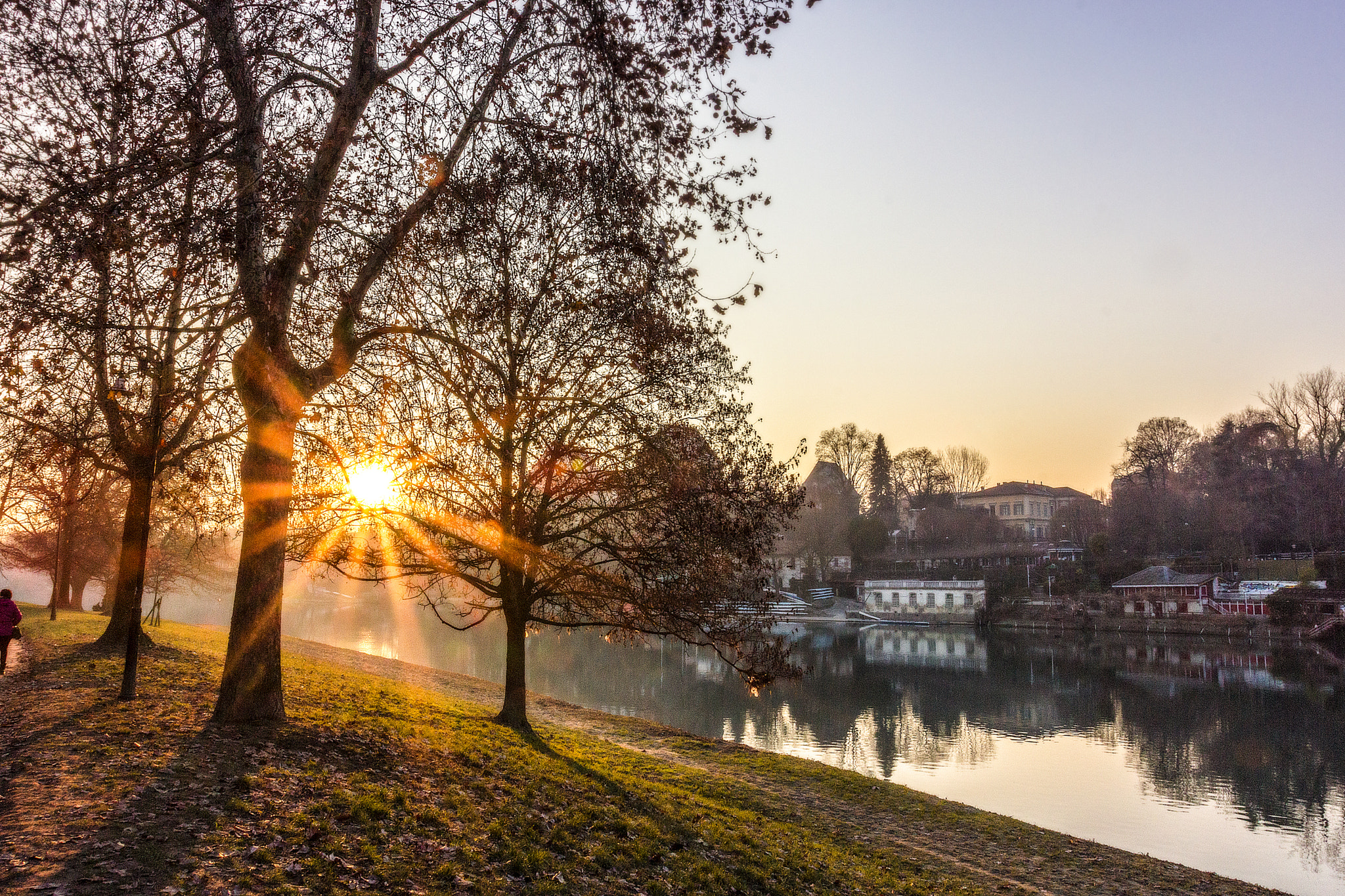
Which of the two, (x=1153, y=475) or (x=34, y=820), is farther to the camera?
(x=1153, y=475)

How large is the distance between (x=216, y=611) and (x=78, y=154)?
85.0m

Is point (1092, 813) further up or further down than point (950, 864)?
further down

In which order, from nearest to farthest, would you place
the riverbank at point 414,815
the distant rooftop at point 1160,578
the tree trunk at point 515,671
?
the riverbank at point 414,815
the tree trunk at point 515,671
the distant rooftop at point 1160,578

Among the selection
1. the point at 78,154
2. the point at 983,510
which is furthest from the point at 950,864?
the point at 983,510

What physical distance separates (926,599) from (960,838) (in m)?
69.1

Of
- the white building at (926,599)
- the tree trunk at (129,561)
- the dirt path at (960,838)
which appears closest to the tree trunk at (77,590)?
the tree trunk at (129,561)

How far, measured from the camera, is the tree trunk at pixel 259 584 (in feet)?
29.0

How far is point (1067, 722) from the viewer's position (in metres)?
29.1

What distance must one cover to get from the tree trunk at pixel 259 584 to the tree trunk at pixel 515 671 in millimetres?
6055

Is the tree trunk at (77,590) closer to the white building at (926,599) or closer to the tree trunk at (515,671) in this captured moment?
the tree trunk at (515,671)

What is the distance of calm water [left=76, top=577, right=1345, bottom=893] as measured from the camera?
17.6 meters

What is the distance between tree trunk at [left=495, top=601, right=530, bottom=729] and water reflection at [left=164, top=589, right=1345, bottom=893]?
5630mm

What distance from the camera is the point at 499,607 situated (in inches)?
589

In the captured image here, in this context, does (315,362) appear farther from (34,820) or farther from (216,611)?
(216,611)
